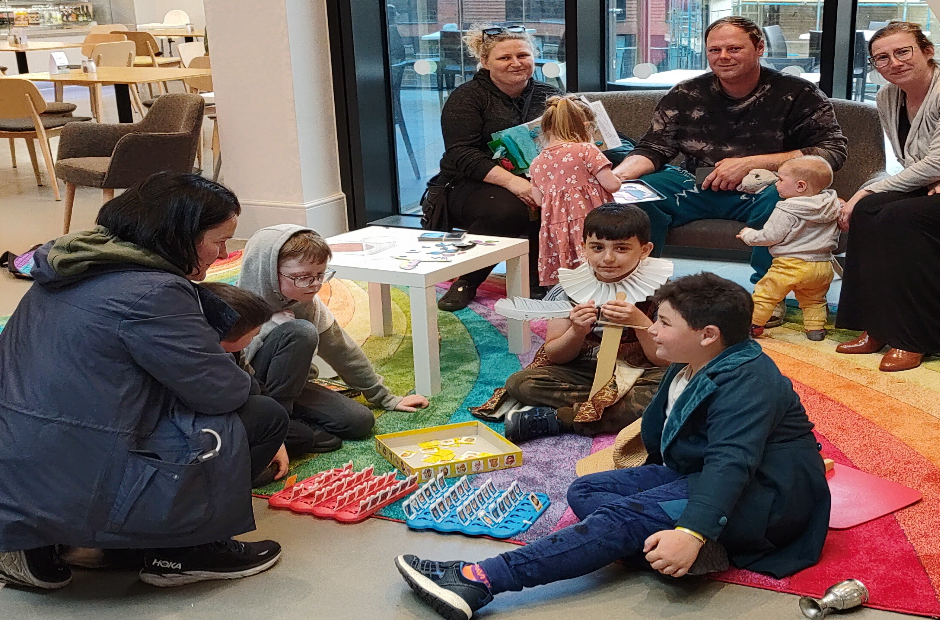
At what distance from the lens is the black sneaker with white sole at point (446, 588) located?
2.07 metres

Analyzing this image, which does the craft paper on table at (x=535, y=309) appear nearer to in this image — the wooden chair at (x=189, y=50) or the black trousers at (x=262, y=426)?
the black trousers at (x=262, y=426)

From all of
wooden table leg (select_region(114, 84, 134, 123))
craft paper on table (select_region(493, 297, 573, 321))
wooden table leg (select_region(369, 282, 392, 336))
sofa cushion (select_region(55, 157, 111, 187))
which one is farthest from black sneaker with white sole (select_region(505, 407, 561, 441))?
wooden table leg (select_region(114, 84, 134, 123))

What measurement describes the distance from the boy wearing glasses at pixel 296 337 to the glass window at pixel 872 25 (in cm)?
300

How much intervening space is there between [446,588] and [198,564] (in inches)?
23.1

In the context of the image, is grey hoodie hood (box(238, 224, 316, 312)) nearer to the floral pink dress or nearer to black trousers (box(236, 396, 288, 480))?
black trousers (box(236, 396, 288, 480))

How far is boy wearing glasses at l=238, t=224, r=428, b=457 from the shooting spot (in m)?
2.85

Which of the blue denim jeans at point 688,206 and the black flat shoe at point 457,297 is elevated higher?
the blue denim jeans at point 688,206

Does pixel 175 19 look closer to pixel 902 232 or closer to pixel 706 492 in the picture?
pixel 902 232

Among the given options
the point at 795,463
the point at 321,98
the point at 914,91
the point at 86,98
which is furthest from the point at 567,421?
the point at 86,98

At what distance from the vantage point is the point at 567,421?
3055 mm

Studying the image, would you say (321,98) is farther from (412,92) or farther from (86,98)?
(86,98)

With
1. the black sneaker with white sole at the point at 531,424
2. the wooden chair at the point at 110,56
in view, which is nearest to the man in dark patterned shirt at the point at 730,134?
the black sneaker with white sole at the point at 531,424

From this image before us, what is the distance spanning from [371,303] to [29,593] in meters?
1.95

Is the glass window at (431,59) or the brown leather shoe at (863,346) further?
the glass window at (431,59)
